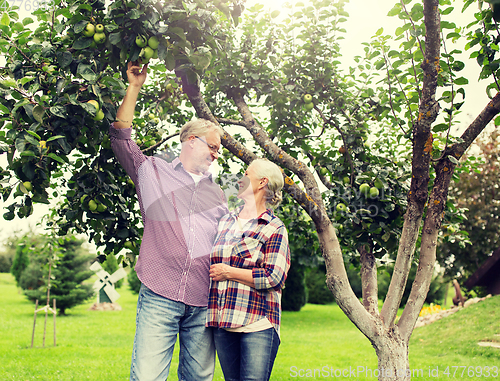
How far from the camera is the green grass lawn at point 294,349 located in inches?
223

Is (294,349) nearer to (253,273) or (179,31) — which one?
(253,273)

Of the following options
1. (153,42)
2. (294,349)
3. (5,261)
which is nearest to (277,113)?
(153,42)

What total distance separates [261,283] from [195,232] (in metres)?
0.47

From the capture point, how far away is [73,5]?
1998mm

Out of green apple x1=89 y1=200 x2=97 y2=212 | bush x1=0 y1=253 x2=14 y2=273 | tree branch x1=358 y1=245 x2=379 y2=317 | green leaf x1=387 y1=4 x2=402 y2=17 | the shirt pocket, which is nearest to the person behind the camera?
the shirt pocket

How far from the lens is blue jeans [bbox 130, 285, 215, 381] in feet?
5.99

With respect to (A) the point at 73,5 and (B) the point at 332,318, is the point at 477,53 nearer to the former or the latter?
(A) the point at 73,5

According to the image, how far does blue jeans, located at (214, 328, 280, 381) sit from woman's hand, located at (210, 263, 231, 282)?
259 mm

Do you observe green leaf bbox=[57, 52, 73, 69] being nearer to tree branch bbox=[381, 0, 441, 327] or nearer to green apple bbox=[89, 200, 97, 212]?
green apple bbox=[89, 200, 97, 212]

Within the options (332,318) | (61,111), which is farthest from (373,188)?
(332,318)

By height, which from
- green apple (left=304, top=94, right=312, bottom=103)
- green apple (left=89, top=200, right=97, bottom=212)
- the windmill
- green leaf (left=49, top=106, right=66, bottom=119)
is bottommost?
the windmill

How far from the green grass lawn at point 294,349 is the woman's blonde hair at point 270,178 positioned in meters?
4.28

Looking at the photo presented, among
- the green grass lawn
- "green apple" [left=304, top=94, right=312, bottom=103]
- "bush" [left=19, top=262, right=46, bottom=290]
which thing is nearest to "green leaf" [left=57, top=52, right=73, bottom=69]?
"green apple" [left=304, top=94, right=312, bottom=103]

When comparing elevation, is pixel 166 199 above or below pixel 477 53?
below
